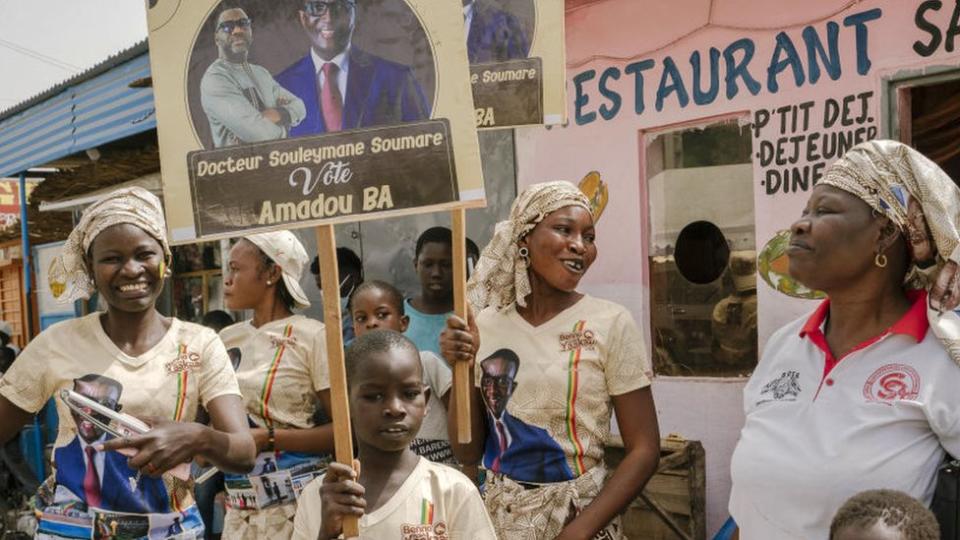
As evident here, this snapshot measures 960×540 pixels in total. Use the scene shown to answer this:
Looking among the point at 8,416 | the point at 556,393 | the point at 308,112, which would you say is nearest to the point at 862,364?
the point at 556,393

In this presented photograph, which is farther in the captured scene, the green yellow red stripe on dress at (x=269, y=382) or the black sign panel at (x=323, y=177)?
the green yellow red stripe on dress at (x=269, y=382)

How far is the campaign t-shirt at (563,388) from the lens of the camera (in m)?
2.85

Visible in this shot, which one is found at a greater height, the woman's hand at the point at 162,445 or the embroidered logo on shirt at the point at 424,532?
the woman's hand at the point at 162,445

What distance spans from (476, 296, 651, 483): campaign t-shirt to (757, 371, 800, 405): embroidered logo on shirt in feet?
1.54

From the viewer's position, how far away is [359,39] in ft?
8.12

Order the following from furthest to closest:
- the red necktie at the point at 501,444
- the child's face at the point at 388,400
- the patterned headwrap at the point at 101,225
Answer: the red necktie at the point at 501,444 → the patterned headwrap at the point at 101,225 → the child's face at the point at 388,400

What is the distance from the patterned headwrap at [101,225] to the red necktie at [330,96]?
0.68m

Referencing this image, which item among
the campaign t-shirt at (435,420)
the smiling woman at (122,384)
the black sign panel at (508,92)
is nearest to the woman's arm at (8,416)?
the smiling woman at (122,384)

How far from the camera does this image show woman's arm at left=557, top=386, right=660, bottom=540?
2.74 meters

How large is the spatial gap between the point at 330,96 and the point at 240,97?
0.25 meters

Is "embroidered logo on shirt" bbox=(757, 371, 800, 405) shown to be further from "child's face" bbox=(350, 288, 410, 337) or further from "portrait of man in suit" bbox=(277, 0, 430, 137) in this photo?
"child's face" bbox=(350, 288, 410, 337)

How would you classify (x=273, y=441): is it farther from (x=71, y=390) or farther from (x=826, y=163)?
(x=826, y=163)

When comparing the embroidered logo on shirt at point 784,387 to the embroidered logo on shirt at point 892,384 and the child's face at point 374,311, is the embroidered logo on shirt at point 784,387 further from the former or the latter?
the child's face at point 374,311

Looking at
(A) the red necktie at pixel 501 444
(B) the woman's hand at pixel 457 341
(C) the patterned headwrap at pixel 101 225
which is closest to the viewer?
(B) the woman's hand at pixel 457 341
